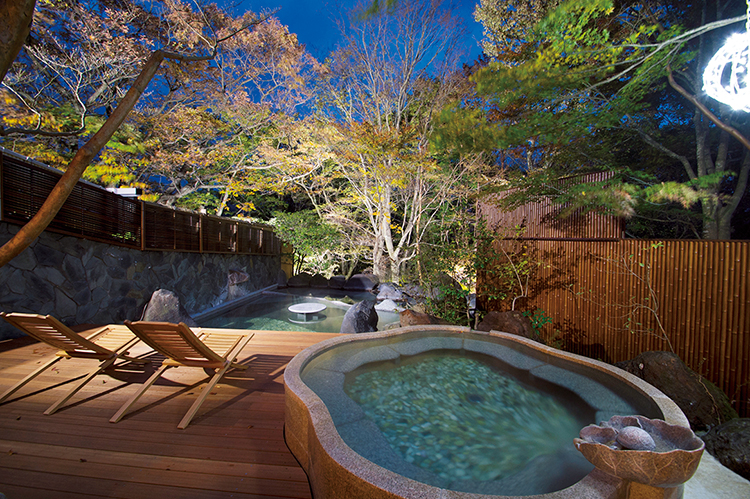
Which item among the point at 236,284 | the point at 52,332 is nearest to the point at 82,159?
the point at 52,332

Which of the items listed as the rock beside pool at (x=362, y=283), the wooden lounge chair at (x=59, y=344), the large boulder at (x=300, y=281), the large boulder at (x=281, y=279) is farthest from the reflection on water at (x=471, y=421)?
the large boulder at (x=281, y=279)

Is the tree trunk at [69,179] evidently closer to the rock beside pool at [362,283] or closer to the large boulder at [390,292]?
the large boulder at [390,292]

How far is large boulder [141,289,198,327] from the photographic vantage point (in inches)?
232

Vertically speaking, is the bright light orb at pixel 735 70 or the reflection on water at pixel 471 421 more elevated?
the bright light orb at pixel 735 70

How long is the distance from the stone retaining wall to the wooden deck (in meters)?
1.54

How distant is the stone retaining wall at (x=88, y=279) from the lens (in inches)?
169

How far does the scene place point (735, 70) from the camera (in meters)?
2.20

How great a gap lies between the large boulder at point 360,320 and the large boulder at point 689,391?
4.15 meters

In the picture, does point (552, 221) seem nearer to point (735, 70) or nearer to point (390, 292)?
point (735, 70)

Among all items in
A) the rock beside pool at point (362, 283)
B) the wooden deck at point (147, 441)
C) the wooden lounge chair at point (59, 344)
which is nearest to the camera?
the wooden deck at point (147, 441)

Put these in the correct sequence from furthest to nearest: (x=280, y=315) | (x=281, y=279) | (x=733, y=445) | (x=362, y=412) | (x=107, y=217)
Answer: (x=281, y=279) → (x=280, y=315) → (x=107, y=217) → (x=362, y=412) → (x=733, y=445)

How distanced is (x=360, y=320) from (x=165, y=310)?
3710 millimetres

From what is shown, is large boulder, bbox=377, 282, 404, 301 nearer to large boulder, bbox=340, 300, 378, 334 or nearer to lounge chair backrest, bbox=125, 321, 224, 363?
large boulder, bbox=340, 300, 378, 334

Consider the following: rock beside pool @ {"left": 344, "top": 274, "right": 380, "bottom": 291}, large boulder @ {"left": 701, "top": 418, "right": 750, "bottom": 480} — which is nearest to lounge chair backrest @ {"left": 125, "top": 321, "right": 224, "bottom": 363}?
large boulder @ {"left": 701, "top": 418, "right": 750, "bottom": 480}
